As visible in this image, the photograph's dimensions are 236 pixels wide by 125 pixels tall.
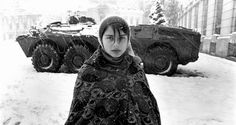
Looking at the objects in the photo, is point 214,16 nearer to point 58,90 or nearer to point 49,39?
point 49,39

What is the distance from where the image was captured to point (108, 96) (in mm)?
1648

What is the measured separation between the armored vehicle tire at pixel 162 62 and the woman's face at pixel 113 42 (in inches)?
235

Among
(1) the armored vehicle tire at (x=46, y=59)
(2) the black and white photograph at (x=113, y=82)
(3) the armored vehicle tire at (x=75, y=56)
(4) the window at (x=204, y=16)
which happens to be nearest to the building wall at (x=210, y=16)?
(4) the window at (x=204, y=16)

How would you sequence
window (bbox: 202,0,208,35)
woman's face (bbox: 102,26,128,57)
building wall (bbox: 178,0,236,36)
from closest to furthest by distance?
woman's face (bbox: 102,26,128,57) → building wall (bbox: 178,0,236,36) → window (bbox: 202,0,208,35)

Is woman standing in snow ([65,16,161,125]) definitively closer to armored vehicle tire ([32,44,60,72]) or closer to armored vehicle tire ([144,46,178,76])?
armored vehicle tire ([144,46,178,76])

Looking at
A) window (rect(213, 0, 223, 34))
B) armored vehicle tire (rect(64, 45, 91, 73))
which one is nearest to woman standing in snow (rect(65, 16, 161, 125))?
armored vehicle tire (rect(64, 45, 91, 73))

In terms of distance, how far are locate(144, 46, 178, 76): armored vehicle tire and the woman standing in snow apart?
5931mm

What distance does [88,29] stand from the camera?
8.33 m

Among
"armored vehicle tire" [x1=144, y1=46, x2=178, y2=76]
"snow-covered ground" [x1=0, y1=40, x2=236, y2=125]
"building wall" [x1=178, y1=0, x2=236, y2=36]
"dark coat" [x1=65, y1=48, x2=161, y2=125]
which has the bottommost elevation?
"snow-covered ground" [x1=0, y1=40, x2=236, y2=125]

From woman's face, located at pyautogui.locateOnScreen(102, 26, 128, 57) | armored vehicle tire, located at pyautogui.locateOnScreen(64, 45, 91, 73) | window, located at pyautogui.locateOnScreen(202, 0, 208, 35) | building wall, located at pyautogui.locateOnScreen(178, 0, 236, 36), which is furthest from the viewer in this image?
window, located at pyautogui.locateOnScreen(202, 0, 208, 35)

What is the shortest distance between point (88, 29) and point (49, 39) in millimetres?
1413

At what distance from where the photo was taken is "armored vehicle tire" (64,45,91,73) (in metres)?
7.80

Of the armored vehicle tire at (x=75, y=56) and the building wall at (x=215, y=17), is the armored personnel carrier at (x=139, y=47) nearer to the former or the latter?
the armored vehicle tire at (x=75, y=56)

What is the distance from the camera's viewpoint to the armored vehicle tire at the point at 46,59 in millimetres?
8102
